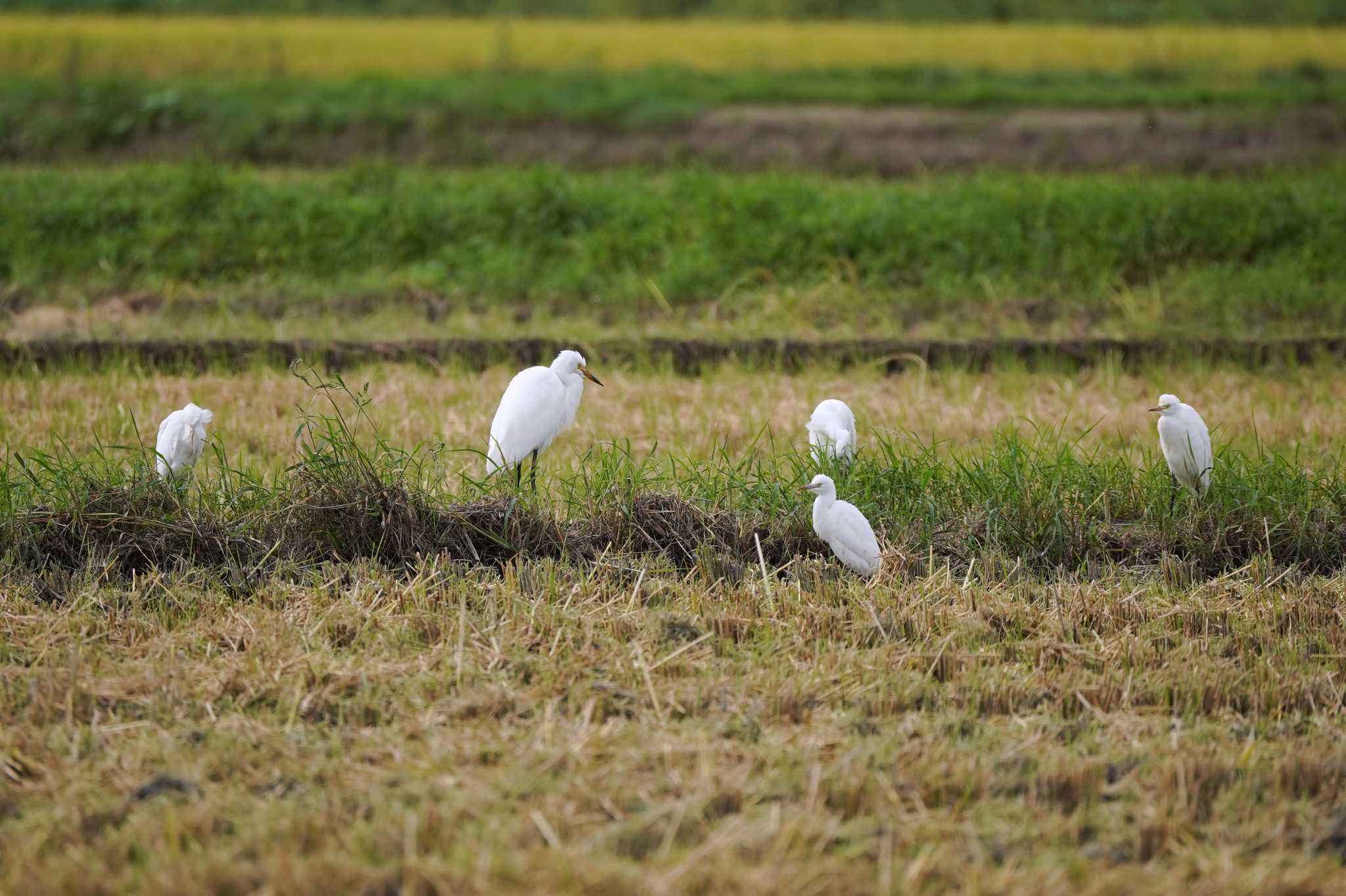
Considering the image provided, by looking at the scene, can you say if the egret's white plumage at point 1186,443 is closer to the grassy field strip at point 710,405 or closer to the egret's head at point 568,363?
the grassy field strip at point 710,405

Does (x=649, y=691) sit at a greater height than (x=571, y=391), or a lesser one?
lesser

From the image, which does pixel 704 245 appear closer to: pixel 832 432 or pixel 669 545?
pixel 832 432

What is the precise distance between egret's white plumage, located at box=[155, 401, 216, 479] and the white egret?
91.8 inches

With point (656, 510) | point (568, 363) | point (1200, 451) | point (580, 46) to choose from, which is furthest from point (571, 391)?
point (580, 46)

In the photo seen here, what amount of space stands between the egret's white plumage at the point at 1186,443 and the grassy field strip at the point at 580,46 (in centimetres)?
1220

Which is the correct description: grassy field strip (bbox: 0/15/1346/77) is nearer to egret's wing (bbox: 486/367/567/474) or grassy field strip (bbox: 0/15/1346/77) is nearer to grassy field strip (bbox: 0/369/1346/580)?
grassy field strip (bbox: 0/369/1346/580)

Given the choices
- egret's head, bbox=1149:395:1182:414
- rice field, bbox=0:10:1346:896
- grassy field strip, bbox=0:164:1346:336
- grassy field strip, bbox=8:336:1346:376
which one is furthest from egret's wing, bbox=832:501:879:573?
grassy field strip, bbox=0:164:1346:336

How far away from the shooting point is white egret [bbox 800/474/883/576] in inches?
169

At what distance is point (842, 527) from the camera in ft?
14.0

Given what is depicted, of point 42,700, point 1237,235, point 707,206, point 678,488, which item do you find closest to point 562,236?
point 707,206

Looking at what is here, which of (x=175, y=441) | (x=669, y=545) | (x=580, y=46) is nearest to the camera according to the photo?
(x=669, y=545)

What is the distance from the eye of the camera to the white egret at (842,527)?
4.28 metres

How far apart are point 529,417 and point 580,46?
13.1 m

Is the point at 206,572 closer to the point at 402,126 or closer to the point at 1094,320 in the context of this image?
the point at 1094,320
